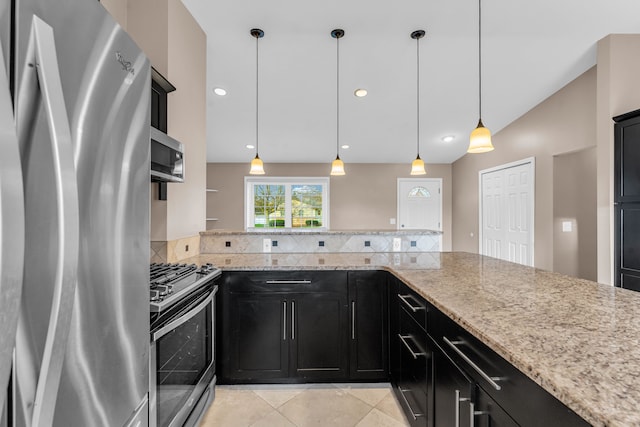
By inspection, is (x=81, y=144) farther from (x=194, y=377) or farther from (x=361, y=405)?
(x=361, y=405)

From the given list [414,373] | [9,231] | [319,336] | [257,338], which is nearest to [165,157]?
[9,231]

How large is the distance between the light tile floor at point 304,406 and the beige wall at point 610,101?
2.60 metres

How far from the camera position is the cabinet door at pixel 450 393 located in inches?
42.6

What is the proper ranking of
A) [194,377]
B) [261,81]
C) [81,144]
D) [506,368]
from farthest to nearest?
1. [261,81]
2. [194,377]
3. [506,368]
4. [81,144]

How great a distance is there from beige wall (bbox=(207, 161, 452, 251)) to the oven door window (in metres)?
4.84

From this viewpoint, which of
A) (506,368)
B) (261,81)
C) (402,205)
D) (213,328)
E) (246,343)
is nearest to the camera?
(506,368)

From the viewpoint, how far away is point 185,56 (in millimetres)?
2545

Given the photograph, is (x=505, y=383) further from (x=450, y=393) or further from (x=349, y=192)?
(x=349, y=192)

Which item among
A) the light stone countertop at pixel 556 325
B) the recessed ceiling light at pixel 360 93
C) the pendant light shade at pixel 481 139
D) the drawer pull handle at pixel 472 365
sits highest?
the recessed ceiling light at pixel 360 93

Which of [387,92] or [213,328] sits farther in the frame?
[387,92]

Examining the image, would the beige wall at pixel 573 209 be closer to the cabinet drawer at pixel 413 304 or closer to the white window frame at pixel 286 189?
the cabinet drawer at pixel 413 304

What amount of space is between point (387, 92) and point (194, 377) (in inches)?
145

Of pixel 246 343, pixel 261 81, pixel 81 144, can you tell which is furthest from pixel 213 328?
pixel 261 81

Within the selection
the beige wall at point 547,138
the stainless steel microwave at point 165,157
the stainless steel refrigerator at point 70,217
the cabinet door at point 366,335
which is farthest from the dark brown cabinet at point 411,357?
the beige wall at point 547,138
